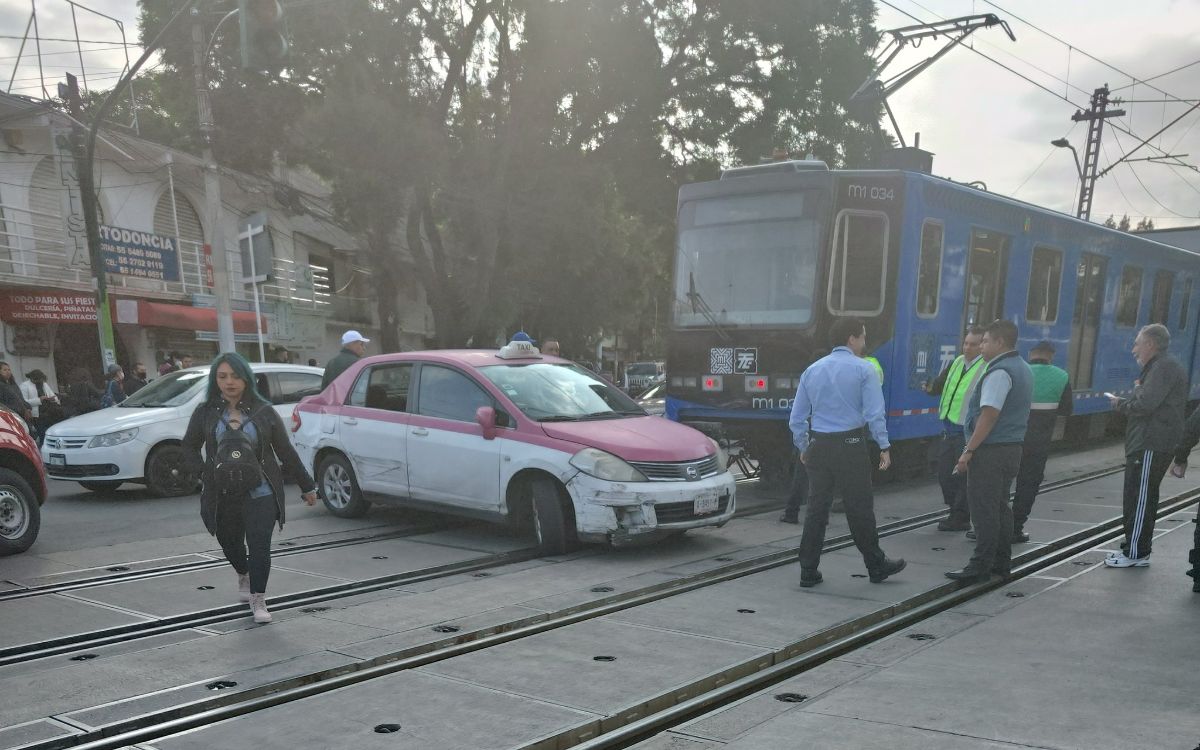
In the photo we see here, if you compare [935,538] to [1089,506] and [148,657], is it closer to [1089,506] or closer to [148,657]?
[1089,506]

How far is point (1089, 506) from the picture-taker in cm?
962

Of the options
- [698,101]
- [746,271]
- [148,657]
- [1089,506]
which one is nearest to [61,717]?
[148,657]

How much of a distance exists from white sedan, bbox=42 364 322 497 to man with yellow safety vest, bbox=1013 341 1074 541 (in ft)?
27.4

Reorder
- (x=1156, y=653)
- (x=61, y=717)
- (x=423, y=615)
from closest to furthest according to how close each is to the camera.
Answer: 1. (x=61, y=717)
2. (x=1156, y=653)
3. (x=423, y=615)

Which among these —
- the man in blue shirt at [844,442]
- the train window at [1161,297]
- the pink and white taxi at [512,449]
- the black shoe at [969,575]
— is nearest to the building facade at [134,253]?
the pink and white taxi at [512,449]

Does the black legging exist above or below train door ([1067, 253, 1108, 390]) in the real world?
below

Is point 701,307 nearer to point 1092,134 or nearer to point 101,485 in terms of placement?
point 101,485

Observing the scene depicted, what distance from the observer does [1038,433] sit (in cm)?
765

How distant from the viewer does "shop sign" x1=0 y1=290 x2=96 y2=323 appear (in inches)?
736

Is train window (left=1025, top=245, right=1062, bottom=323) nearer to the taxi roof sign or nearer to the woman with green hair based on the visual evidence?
the taxi roof sign

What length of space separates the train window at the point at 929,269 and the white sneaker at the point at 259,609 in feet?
25.3

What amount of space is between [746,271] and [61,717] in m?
8.06

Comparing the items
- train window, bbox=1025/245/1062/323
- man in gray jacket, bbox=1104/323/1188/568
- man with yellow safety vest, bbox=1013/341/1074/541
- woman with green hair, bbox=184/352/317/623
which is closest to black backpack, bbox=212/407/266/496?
woman with green hair, bbox=184/352/317/623

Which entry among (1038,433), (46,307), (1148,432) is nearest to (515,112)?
(46,307)
